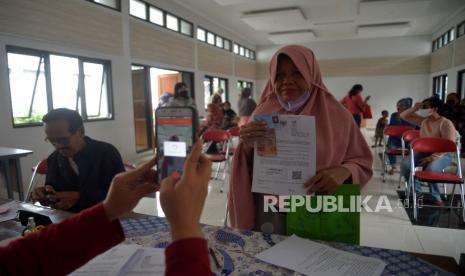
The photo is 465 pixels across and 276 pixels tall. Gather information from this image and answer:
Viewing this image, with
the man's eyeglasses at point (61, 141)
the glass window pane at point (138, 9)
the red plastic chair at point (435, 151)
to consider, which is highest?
the glass window pane at point (138, 9)

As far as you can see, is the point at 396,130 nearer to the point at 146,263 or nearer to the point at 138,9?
the point at 146,263

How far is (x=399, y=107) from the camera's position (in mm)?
A: 5332

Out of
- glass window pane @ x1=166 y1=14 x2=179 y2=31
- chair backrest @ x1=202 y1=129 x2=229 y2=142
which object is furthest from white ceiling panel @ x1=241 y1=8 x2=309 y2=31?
chair backrest @ x1=202 y1=129 x2=229 y2=142

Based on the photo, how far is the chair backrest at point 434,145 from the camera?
339 centimetres

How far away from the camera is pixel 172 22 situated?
7941 millimetres

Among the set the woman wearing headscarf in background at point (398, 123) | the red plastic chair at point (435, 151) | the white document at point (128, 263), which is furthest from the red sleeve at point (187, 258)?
the woman wearing headscarf in background at point (398, 123)

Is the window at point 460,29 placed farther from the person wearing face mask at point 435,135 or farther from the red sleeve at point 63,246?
the red sleeve at point 63,246

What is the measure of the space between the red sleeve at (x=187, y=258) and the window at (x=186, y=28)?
8441 millimetres

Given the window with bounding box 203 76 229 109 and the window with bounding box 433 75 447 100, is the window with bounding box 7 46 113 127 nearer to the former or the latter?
the window with bounding box 203 76 229 109

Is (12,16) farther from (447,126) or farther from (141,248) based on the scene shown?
(447,126)

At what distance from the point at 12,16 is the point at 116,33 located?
1.95m

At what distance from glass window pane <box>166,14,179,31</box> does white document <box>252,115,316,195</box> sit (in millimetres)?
7252

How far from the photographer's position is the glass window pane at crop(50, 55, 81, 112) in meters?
4.96

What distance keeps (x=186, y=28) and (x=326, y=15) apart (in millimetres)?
4124
